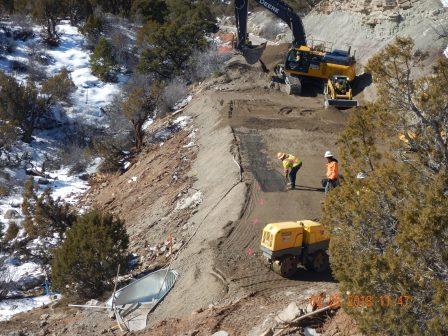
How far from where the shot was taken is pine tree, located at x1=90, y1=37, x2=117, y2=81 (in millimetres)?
35000

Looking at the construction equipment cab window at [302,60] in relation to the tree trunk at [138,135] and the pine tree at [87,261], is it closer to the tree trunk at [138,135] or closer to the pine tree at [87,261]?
the tree trunk at [138,135]

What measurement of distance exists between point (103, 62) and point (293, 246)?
88.8ft

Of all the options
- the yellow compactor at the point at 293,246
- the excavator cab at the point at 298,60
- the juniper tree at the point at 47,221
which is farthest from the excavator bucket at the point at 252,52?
the yellow compactor at the point at 293,246

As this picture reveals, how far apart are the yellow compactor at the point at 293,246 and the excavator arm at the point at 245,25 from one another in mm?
14895

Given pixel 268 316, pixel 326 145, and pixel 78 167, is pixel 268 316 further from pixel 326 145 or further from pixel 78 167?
pixel 78 167

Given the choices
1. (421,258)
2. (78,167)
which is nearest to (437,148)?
(421,258)

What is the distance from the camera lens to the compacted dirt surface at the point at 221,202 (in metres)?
11.3

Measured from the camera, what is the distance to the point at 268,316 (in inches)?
395

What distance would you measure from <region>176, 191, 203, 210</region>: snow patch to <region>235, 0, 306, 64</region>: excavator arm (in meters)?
9.82

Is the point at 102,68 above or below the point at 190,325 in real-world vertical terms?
below

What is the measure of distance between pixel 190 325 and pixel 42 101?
22441 mm

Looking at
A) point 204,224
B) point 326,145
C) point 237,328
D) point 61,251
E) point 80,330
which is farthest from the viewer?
point 326,145
